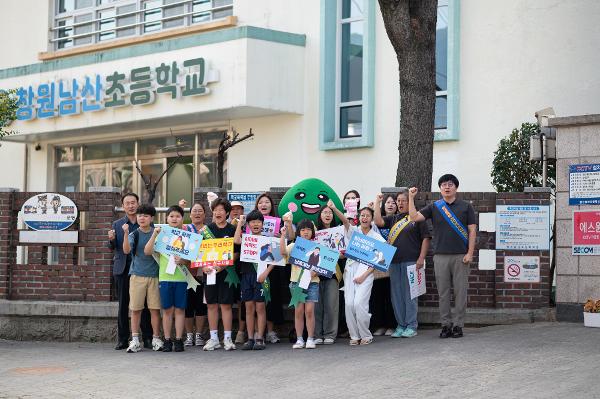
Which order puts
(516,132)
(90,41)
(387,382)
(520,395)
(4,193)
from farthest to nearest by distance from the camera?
(90,41) → (516,132) → (4,193) → (387,382) → (520,395)

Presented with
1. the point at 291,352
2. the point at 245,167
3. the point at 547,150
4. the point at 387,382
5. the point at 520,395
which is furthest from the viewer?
the point at 245,167

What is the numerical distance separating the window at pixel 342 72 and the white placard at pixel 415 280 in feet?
23.4

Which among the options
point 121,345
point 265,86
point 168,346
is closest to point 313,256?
point 168,346

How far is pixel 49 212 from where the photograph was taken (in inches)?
531

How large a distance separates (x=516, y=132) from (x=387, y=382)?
7566mm

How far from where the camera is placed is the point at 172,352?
11492 millimetres

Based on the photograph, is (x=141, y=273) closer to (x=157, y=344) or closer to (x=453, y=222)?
(x=157, y=344)

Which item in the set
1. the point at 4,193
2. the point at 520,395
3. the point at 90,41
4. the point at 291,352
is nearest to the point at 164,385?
the point at 291,352

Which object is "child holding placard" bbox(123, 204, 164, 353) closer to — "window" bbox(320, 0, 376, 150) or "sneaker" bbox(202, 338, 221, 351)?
"sneaker" bbox(202, 338, 221, 351)

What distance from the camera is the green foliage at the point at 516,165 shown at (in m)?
15.0

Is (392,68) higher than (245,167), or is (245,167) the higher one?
(392,68)

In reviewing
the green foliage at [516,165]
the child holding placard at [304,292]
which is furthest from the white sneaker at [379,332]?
the green foliage at [516,165]

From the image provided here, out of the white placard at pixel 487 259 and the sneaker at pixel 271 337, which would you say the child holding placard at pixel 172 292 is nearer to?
the sneaker at pixel 271 337

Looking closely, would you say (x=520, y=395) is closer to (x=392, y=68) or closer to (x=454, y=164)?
(x=454, y=164)
